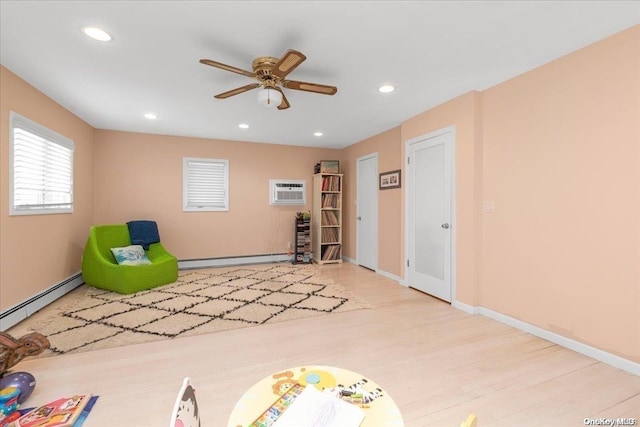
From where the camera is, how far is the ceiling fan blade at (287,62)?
6.27ft

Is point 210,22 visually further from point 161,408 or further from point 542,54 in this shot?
point 542,54

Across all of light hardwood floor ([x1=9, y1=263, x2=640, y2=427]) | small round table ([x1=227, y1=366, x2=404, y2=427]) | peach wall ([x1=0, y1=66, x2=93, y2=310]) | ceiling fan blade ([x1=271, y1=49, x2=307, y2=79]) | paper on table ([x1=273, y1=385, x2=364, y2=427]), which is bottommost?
light hardwood floor ([x1=9, y1=263, x2=640, y2=427])

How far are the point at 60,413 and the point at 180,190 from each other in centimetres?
403

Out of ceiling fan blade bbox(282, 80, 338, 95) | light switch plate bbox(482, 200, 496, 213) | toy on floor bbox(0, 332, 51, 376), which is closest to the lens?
toy on floor bbox(0, 332, 51, 376)

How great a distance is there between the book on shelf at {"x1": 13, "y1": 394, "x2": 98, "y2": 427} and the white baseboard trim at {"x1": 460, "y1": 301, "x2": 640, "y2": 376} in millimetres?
3297

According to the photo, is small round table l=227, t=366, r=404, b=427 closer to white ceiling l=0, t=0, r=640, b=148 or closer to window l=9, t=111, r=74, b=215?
white ceiling l=0, t=0, r=640, b=148

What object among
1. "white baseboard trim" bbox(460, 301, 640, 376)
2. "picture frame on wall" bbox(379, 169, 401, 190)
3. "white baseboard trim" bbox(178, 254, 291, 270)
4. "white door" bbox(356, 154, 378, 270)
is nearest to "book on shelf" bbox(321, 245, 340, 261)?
"white door" bbox(356, 154, 378, 270)

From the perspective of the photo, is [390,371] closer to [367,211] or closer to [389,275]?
[389,275]

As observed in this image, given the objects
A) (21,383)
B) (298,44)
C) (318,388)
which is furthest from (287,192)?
(318,388)

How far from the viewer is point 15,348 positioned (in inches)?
71.7

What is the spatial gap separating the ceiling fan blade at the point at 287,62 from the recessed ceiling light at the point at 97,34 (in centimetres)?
123

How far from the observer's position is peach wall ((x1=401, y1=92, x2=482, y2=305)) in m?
3.07

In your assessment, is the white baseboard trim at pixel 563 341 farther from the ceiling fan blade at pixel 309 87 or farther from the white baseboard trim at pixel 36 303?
the white baseboard trim at pixel 36 303

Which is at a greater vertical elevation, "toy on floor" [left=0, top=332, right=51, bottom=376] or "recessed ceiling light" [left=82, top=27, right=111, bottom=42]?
"recessed ceiling light" [left=82, top=27, right=111, bottom=42]
